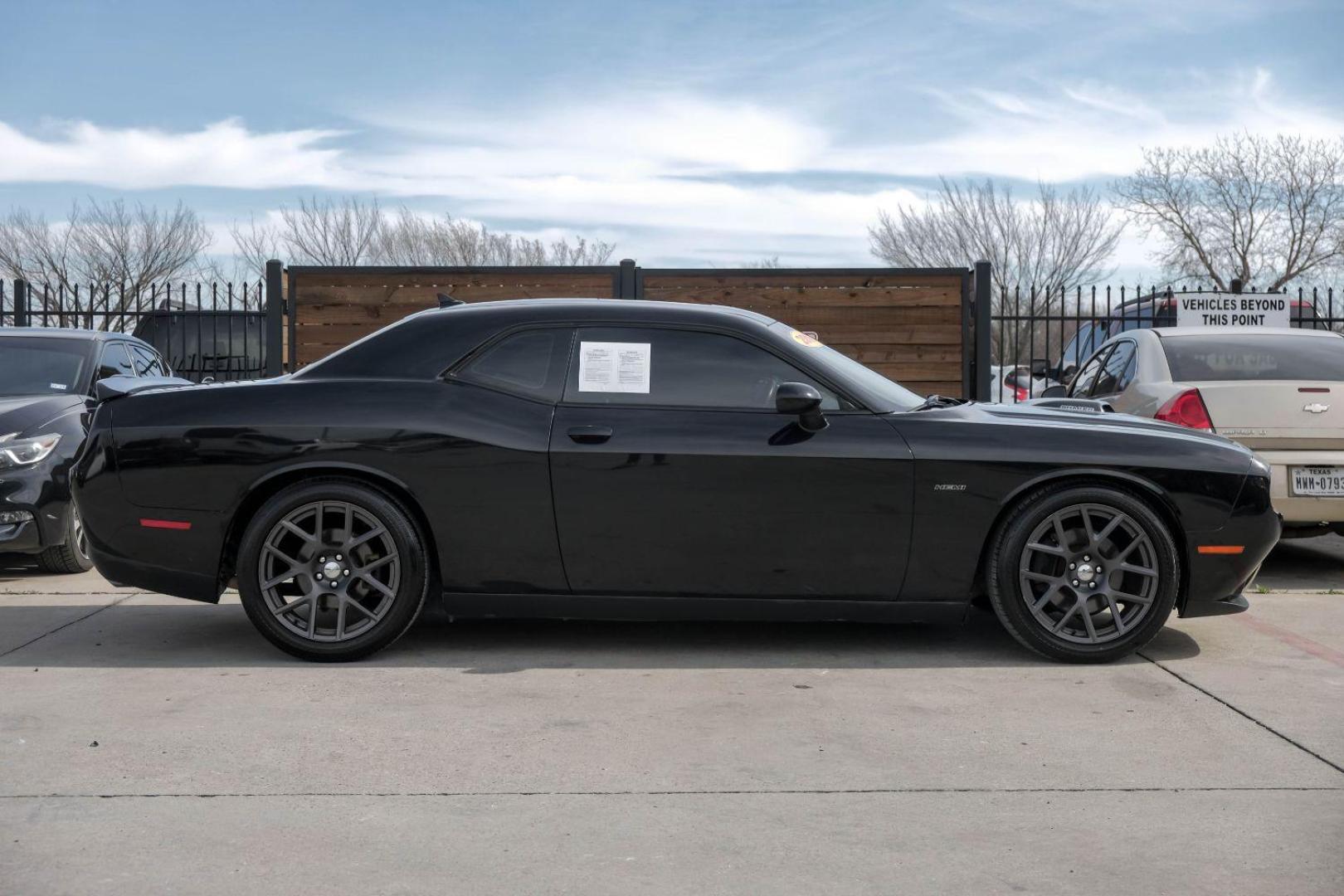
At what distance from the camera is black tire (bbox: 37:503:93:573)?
8094 millimetres

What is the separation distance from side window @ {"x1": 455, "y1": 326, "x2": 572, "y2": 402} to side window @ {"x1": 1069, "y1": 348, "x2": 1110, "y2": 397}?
5.21 meters

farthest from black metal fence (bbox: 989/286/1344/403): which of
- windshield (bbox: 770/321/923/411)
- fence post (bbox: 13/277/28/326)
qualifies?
fence post (bbox: 13/277/28/326)

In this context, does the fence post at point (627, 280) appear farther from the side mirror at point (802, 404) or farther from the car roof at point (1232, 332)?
the side mirror at point (802, 404)

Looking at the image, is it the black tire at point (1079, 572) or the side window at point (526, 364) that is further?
the side window at point (526, 364)

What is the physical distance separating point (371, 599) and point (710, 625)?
164 cm

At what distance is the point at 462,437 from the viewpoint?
5496 millimetres

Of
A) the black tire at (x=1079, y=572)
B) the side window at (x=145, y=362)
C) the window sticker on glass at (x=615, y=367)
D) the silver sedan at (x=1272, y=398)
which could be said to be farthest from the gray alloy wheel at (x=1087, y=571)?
the side window at (x=145, y=362)

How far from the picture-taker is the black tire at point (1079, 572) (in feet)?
17.9

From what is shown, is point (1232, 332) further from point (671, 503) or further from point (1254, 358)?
point (671, 503)

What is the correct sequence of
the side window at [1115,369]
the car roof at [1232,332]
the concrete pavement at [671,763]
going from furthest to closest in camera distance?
the side window at [1115,369] → the car roof at [1232,332] → the concrete pavement at [671,763]

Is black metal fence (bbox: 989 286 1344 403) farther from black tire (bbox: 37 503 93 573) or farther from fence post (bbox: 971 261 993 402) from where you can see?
black tire (bbox: 37 503 93 573)

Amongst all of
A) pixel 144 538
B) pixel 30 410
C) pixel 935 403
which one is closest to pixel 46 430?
pixel 30 410

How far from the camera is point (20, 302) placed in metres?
14.2

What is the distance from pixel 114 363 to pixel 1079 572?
6.86 meters
